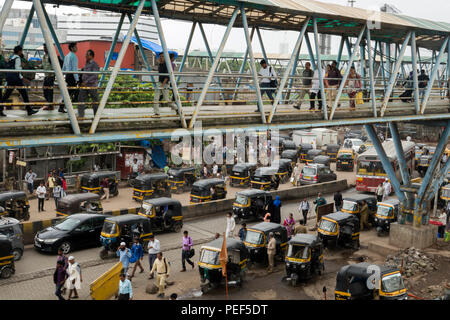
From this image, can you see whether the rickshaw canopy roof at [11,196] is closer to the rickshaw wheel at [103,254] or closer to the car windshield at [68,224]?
the car windshield at [68,224]

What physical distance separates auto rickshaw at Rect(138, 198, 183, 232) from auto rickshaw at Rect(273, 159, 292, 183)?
45.4 ft

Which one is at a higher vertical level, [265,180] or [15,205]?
[15,205]

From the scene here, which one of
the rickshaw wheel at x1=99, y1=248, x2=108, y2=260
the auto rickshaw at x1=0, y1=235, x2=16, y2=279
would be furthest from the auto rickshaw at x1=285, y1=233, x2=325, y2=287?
the auto rickshaw at x1=0, y1=235, x2=16, y2=279

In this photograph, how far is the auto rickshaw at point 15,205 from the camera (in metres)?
20.9

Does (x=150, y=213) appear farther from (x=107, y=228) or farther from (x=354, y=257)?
(x=354, y=257)

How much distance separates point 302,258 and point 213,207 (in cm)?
1046

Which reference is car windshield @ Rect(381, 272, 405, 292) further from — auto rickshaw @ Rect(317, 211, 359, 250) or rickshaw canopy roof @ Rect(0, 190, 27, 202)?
rickshaw canopy roof @ Rect(0, 190, 27, 202)

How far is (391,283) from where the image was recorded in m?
12.5

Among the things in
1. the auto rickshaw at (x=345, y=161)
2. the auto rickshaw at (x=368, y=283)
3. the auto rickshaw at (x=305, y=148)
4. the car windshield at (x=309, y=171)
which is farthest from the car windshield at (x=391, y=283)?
the auto rickshaw at (x=305, y=148)

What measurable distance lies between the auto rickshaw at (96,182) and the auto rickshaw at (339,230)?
13.4 metres

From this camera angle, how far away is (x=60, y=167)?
29.6 m

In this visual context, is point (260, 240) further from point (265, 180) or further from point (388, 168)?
point (265, 180)

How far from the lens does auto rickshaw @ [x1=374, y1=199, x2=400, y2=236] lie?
21.5 meters

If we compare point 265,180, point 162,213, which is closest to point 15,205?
point 162,213
